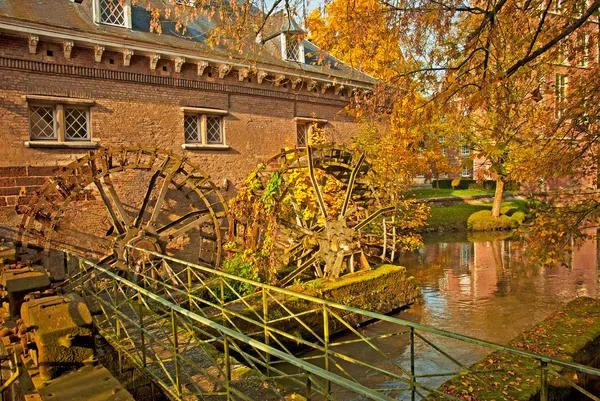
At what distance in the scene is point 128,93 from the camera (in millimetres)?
10062

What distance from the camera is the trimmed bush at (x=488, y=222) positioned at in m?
20.4

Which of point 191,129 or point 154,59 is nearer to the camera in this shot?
point 154,59

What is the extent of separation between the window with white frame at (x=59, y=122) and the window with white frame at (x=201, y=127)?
2.36m

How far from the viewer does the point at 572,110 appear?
5602mm

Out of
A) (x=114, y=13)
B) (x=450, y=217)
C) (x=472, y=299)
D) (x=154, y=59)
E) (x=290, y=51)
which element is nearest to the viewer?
(x=154, y=59)

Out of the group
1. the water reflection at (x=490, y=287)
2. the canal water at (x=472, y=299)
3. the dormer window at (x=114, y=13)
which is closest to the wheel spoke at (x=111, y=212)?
the dormer window at (x=114, y=13)

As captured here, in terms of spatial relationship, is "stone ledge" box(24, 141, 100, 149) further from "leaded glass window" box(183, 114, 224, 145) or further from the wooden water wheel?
the wooden water wheel

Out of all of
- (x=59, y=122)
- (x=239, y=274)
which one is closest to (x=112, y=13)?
(x=59, y=122)

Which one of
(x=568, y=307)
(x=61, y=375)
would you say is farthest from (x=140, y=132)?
(x=568, y=307)

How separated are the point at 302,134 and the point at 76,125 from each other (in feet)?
21.5

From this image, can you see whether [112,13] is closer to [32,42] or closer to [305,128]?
[32,42]

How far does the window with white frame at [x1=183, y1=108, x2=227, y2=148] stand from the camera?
444 inches

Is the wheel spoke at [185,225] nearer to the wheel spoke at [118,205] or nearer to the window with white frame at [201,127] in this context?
the wheel spoke at [118,205]

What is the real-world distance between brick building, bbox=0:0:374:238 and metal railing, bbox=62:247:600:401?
2.71 meters
